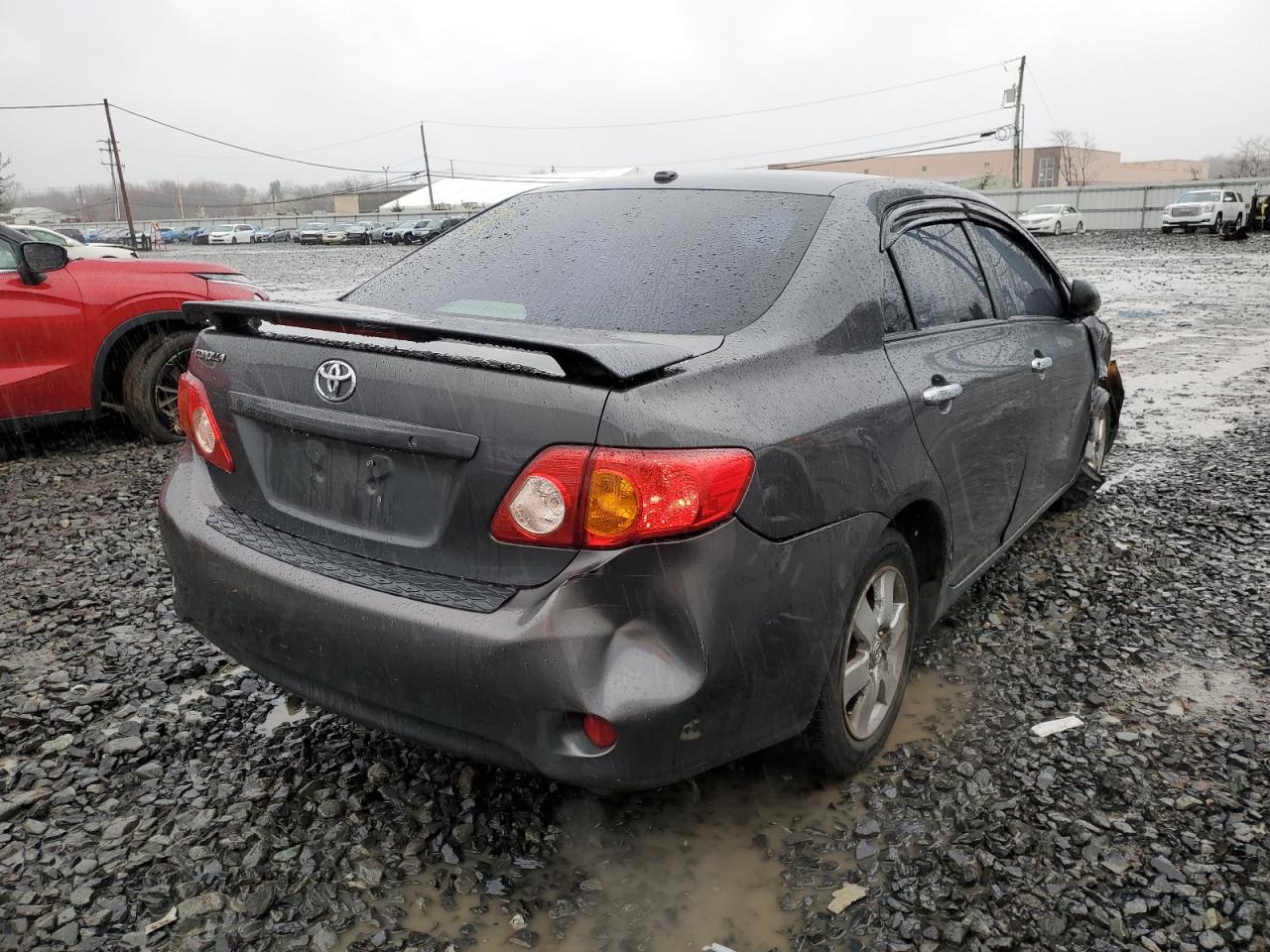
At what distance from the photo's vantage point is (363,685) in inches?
86.3

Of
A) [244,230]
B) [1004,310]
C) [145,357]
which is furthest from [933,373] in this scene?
[244,230]

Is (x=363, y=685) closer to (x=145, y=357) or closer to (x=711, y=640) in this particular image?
(x=711, y=640)

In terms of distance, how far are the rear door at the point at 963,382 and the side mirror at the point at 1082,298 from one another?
79 cm

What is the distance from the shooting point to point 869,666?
→ 265 centimetres

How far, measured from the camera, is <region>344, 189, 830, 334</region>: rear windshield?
8.39ft

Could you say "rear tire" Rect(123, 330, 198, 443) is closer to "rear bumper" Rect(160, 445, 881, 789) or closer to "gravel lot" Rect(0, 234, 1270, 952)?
"gravel lot" Rect(0, 234, 1270, 952)

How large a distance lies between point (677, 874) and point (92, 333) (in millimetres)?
5398

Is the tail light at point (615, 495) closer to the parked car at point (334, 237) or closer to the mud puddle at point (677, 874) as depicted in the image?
the mud puddle at point (677, 874)

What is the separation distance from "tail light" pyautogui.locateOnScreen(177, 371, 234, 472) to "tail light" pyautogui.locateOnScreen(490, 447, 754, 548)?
0.99m

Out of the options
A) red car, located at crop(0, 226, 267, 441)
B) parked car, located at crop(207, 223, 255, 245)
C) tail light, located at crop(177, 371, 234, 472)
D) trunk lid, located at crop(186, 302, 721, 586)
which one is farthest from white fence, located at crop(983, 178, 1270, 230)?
parked car, located at crop(207, 223, 255, 245)

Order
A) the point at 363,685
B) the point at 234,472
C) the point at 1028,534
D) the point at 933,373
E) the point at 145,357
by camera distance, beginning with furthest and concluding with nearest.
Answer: the point at 145,357 → the point at 1028,534 → the point at 933,373 → the point at 234,472 → the point at 363,685

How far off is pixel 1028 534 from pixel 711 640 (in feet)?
10.8

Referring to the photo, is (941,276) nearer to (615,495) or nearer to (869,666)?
(869,666)

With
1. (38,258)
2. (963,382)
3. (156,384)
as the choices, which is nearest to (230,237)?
(156,384)
